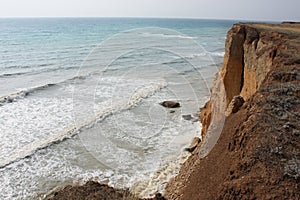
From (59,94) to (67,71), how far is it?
887 centimetres

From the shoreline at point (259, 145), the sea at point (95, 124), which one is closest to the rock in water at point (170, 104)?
the sea at point (95, 124)

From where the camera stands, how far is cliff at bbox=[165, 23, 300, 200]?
4754mm

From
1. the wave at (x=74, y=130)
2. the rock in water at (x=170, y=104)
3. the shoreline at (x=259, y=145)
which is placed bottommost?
the wave at (x=74, y=130)

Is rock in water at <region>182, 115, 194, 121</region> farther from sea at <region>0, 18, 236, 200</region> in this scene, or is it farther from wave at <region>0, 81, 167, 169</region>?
wave at <region>0, 81, 167, 169</region>

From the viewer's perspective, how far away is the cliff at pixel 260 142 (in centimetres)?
475

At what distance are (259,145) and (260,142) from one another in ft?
0.26

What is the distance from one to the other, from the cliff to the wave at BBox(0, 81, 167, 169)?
6.82 meters

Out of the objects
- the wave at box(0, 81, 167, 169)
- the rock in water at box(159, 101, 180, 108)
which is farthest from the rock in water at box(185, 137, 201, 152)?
the rock in water at box(159, 101, 180, 108)

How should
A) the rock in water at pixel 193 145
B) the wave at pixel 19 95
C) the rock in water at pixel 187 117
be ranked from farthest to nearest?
the wave at pixel 19 95, the rock in water at pixel 187 117, the rock in water at pixel 193 145

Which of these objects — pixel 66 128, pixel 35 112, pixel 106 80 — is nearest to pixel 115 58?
pixel 106 80

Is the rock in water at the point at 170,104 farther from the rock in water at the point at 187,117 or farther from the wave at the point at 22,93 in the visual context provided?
the wave at the point at 22,93

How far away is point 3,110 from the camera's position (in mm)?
18125

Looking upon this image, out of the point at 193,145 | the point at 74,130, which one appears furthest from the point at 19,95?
the point at 193,145

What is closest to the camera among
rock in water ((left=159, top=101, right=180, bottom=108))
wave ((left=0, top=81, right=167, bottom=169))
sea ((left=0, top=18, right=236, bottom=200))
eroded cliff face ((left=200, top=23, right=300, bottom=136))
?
eroded cliff face ((left=200, top=23, right=300, bottom=136))
